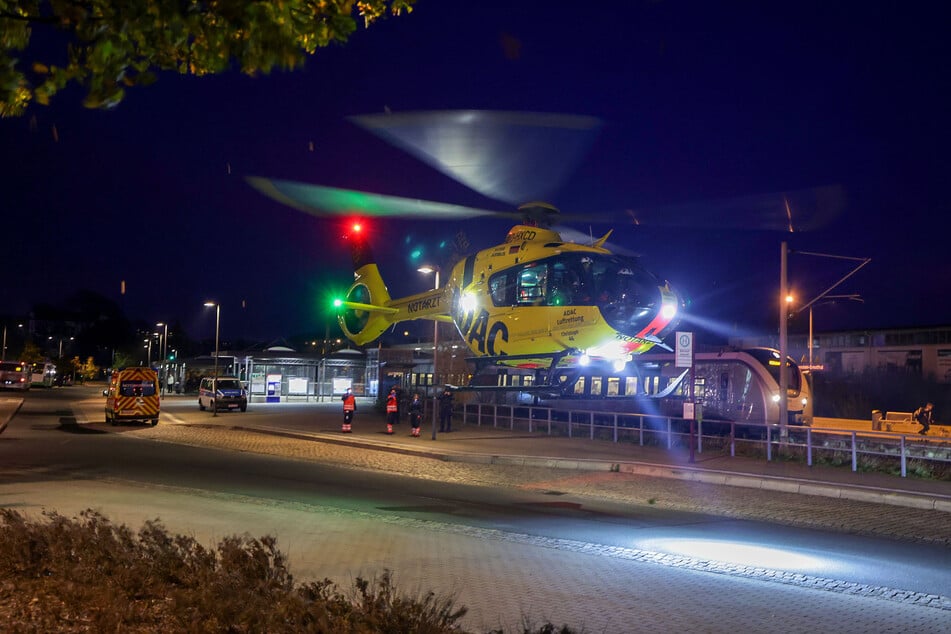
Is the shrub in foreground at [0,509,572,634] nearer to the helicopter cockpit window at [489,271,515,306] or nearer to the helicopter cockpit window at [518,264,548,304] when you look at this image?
the helicopter cockpit window at [518,264,548,304]

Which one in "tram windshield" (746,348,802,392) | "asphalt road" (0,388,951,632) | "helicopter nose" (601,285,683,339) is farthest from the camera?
"tram windshield" (746,348,802,392)

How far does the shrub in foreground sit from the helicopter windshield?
9.74 meters

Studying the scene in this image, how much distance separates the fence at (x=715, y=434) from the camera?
1814 centimetres

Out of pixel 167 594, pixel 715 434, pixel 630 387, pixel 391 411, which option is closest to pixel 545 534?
pixel 167 594

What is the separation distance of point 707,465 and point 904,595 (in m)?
11.2

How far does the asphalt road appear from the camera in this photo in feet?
22.5

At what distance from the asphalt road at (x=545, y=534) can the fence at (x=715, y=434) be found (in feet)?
14.8

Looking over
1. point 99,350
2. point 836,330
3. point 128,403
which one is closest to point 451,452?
point 128,403

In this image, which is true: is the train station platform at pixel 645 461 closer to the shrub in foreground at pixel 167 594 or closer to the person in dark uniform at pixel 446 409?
the person in dark uniform at pixel 446 409

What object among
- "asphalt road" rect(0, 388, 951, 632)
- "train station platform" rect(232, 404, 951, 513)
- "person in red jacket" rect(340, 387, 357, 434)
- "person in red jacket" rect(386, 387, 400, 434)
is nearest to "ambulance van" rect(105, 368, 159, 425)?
"train station platform" rect(232, 404, 951, 513)

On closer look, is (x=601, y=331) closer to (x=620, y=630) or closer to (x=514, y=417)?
(x=620, y=630)

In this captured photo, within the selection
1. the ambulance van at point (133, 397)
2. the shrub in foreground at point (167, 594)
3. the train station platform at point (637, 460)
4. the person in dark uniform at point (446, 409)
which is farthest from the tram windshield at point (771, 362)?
the ambulance van at point (133, 397)

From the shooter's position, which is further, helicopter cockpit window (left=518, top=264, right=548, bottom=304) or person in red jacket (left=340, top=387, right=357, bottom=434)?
person in red jacket (left=340, top=387, right=357, bottom=434)

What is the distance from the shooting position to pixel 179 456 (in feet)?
65.7
